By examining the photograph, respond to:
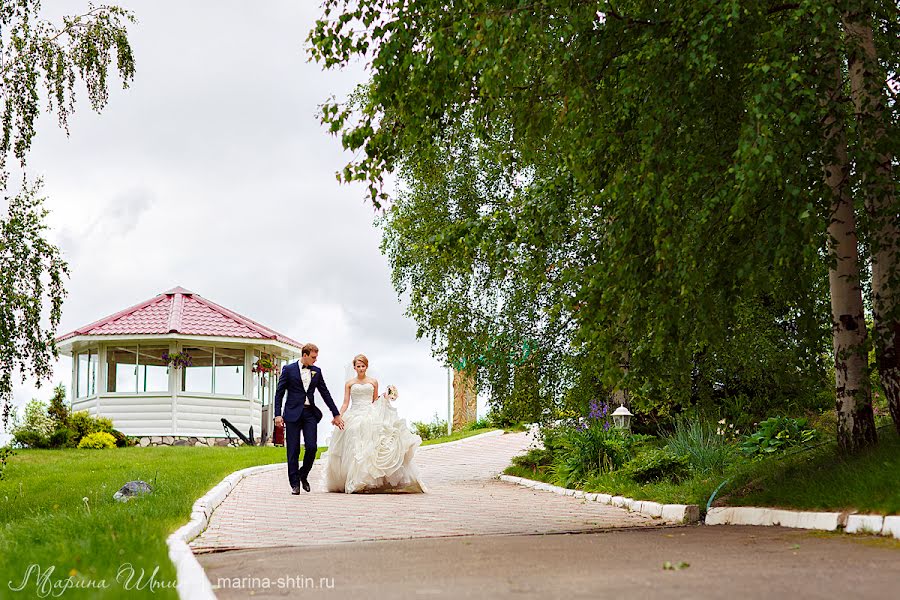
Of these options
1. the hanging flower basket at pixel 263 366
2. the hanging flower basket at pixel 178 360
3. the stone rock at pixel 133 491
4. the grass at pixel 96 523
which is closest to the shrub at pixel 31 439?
the hanging flower basket at pixel 178 360

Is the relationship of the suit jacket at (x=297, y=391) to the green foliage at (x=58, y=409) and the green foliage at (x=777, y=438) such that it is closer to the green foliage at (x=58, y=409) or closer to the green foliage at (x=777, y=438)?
the green foliage at (x=777, y=438)

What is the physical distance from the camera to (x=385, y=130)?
415 inches

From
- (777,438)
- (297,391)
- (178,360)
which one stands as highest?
(178,360)

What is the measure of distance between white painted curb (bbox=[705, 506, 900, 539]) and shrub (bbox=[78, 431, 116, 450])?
22582mm

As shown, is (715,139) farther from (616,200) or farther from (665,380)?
(665,380)

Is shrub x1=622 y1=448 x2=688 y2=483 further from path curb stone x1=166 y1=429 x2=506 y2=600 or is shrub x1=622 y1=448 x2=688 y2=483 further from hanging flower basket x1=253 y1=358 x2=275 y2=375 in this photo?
hanging flower basket x1=253 y1=358 x2=275 y2=375

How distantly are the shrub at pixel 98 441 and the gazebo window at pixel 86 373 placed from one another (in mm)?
4349

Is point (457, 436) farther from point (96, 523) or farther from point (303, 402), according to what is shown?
point (96, 523)

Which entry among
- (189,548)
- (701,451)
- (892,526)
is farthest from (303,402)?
(892,526)

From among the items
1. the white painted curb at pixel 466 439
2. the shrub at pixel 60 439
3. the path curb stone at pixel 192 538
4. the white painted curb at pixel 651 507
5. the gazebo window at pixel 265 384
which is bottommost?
the white painted curb at pixel 651 507

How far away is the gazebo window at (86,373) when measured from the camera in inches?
1363

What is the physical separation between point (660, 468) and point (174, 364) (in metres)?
22.8

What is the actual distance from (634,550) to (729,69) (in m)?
4.92

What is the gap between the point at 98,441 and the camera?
29703mm
